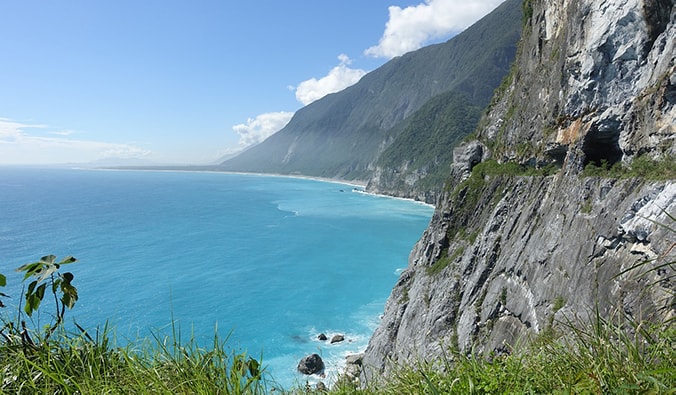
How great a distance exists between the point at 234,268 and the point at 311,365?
29.0 m

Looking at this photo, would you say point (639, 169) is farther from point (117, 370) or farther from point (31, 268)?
point (31, 268)

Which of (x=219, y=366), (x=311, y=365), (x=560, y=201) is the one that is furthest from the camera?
(x=311, y=365)

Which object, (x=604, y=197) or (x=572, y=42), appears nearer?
(x=604, y=197)

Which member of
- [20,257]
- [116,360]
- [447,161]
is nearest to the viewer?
[116,360]

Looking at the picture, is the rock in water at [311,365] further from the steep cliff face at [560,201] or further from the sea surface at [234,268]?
the steep cliff face at [560,201]

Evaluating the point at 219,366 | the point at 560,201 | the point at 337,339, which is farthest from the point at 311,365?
the point at 219,366

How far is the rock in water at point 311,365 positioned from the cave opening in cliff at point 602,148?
75.3 feet

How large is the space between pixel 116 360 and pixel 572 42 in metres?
21.9

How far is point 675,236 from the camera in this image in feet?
32.7

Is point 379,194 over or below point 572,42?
below

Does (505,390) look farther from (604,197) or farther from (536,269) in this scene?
(536,269)

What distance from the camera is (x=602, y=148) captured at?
16.2 metres

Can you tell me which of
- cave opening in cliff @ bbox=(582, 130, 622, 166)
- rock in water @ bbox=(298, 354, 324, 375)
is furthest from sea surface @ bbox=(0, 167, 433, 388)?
cave opening in cliff @ bbox=(582, 130, 622, 166)

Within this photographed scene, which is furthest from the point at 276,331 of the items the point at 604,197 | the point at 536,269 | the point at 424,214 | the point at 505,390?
the point at 424,214
